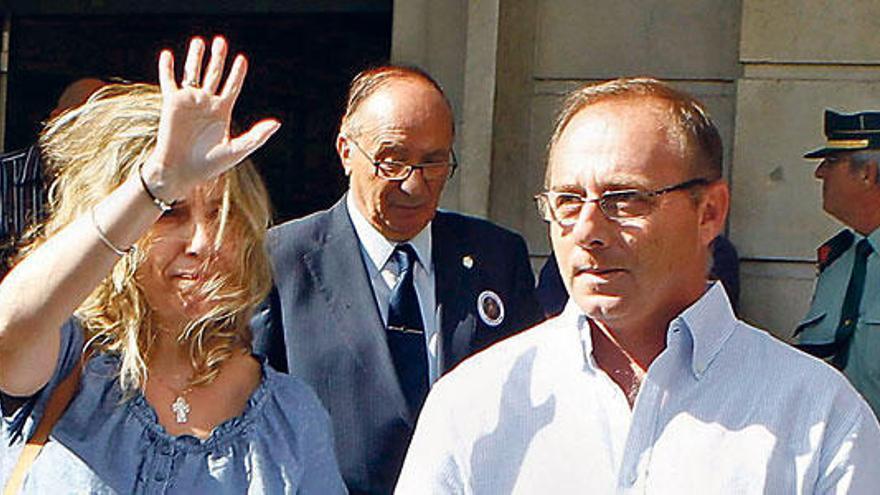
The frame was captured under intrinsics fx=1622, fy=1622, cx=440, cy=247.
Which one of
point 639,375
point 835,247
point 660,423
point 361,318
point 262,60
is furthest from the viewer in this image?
point 262,60

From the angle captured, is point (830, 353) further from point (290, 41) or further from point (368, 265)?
point (290, 41)

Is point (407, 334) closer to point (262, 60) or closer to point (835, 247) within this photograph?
point (835, 247)

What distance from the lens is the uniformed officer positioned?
5316 mm

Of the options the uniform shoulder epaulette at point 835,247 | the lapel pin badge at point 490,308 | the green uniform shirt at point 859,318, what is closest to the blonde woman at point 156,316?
the lapel pin badge at point 490,308

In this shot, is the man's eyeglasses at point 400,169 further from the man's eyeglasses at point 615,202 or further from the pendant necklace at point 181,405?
the man's eyeglasses at point 615,202

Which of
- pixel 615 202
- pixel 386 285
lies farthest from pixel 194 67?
pixel 386 285

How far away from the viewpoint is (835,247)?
5.58 m

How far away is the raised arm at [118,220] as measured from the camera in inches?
103

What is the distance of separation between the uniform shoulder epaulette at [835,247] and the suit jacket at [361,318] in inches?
71.9

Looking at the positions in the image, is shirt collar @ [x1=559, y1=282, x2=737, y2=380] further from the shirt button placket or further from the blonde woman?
the shirt button placket

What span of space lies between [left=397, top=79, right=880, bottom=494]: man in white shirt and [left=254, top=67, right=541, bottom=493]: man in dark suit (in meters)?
0.97

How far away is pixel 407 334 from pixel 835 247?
2319 millimetres

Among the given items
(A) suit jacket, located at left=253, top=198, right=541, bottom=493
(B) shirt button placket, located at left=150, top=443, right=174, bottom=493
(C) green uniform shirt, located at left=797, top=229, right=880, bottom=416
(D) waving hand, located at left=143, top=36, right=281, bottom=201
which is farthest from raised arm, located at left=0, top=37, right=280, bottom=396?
(C) green uniform shirt, located at left=797, top=229, right=880, bottom=416

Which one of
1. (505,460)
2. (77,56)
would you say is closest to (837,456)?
(505,460)
